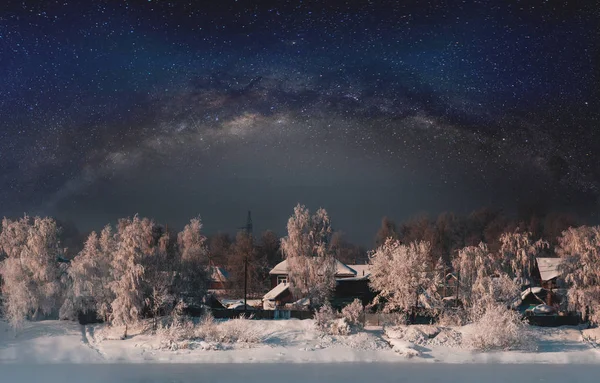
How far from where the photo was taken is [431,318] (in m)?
52.2

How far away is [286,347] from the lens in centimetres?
4600

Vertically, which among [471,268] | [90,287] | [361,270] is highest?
[361,270]

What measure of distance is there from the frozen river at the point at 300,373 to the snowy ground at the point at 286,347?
1.82m

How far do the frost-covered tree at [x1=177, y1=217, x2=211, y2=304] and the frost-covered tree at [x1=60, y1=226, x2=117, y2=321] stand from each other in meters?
5.63

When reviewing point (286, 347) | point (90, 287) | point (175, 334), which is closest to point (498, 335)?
point (286, 347)

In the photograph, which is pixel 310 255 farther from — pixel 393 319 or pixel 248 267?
pixel 248 267

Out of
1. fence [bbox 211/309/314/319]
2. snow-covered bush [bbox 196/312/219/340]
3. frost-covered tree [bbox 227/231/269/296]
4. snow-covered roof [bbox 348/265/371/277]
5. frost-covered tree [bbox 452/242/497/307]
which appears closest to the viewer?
snow-covered bush [bbox 196/312/219/340]

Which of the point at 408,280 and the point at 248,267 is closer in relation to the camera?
the point at 408,280

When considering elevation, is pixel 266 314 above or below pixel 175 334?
above

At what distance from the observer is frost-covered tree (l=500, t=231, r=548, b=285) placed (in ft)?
191

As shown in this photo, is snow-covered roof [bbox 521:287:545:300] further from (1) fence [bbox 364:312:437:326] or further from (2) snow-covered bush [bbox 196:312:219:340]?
(2) snow-covered bush [bbox 196:312:219:340]

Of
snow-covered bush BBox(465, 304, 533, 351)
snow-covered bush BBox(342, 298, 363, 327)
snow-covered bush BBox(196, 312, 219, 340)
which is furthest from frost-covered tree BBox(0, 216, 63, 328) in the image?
snow-covered bush BBox(465, 304, 533, 351)

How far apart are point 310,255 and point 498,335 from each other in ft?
58.7

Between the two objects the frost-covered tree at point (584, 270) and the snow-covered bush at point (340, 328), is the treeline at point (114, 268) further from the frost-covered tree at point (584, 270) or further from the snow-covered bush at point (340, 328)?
the frost-covered tree at point (584, 270)
